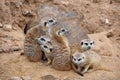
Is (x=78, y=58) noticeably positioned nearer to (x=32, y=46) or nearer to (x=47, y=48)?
(x=47, y=48)

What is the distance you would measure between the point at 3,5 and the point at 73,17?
3.99 feet

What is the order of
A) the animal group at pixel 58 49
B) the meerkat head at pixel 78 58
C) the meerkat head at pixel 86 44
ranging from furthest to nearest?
1. the meerkat head at pixel 86 44
2. the animal group at pixel 58 49
3. the meerkat head at pixel 78 58

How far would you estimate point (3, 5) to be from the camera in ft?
24.4

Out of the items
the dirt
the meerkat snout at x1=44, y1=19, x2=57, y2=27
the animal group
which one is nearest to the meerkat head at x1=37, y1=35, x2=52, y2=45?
the animal group

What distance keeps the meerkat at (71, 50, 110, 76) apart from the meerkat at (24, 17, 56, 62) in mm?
556

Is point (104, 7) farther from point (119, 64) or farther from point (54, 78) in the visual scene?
point (54, 78)

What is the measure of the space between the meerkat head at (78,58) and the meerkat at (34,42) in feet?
1.86

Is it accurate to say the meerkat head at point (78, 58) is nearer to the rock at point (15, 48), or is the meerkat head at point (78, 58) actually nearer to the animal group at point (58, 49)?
the animal group at point (58, 49)

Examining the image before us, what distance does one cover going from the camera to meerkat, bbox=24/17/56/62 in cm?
631

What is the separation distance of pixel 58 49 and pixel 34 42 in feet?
1.34

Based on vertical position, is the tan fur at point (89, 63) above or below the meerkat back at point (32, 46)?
below

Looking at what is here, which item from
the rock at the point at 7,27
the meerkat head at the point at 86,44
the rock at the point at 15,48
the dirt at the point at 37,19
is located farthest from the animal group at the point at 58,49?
the rock at the point at 7,27

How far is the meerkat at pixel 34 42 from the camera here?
20.7 feet

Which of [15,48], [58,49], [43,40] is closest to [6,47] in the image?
[15,48]
